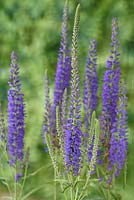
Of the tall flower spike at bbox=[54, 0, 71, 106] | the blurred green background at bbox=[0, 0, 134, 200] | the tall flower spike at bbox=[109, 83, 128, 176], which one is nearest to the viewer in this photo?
the tall flower spike at bbox=[109, 83, 128, 176]

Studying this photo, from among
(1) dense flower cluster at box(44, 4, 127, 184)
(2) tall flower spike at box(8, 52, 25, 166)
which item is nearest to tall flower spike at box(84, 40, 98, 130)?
(1) dense flower cluster at box(44, 4, 127, 184)

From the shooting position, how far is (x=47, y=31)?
6156mm

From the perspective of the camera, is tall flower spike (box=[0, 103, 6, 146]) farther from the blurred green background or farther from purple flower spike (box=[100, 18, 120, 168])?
the blurred green background

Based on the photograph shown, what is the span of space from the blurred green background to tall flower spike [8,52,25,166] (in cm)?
232

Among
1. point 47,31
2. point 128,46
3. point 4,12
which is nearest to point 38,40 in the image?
point 47,31

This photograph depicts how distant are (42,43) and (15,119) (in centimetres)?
316

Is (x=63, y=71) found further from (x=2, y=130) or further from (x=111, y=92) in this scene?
(x=2, y=130)

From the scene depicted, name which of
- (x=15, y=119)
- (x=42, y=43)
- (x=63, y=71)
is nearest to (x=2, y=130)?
(x=15, y=119)

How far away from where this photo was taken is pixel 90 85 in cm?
331

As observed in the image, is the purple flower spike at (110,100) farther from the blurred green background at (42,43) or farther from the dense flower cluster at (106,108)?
the blurred green background at (42,43)

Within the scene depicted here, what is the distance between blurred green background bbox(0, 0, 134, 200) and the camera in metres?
5.77

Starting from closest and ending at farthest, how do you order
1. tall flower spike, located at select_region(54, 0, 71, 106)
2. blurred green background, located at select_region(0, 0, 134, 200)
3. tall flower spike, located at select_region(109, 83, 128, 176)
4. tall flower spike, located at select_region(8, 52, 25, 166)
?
1. tall flower spike, located at select_region(8, 52, 25, 166)
2. tall flower spike, located at select_region(109, 83, 128, 176)
3. tall flower spike, located at select_region(54, 0, 71, 106)
4. blurred green background, located at select_region(0, 0, 134, 200)

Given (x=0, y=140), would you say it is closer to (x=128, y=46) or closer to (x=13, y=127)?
(x=13, y=127)

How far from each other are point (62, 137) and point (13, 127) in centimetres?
32
